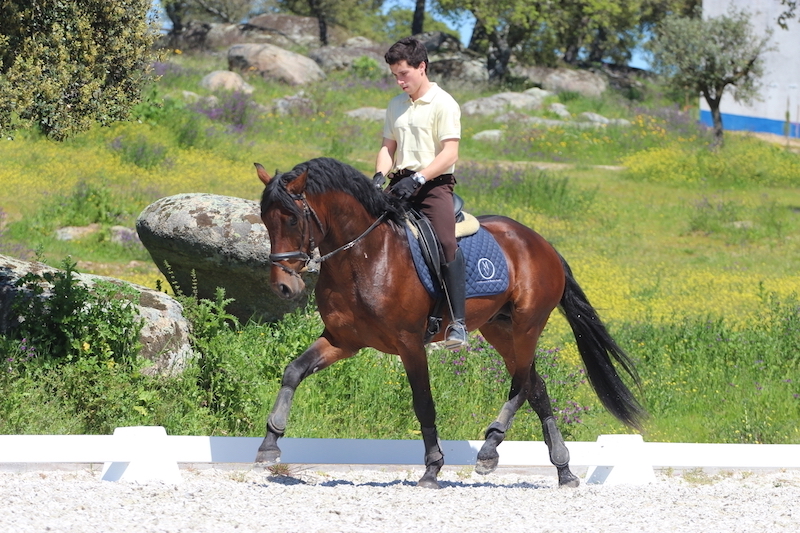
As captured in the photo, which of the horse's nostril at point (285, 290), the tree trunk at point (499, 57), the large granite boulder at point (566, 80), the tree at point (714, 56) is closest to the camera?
the horse's nostril at point (285, 290)

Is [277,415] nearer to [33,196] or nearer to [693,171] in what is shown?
[33,196]

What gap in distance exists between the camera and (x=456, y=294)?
6.70 metres

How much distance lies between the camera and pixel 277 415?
6316 mm

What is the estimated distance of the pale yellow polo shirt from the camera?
670 cm

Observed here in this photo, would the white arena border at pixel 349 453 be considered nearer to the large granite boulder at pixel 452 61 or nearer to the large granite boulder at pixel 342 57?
the large granite boulder at pixel 342 57

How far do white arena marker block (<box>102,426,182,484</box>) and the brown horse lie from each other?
602 mm

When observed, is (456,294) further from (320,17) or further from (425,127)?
(320,17)

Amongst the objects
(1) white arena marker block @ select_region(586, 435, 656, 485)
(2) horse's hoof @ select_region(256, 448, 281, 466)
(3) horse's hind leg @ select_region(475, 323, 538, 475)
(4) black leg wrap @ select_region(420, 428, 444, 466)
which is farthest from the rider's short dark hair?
→ (1) white arena marker block @ select_region(586, 435, 656, 485)

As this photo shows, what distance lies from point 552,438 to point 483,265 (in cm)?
142

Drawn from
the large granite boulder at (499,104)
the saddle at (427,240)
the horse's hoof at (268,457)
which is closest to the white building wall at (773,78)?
the large granite boulder at (499,104)

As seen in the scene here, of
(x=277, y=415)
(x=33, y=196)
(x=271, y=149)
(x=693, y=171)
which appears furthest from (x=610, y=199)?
(x=277, y=415)

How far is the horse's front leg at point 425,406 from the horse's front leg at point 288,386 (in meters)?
0.45

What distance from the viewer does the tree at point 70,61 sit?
7562mm

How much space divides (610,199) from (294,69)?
51.7ft
